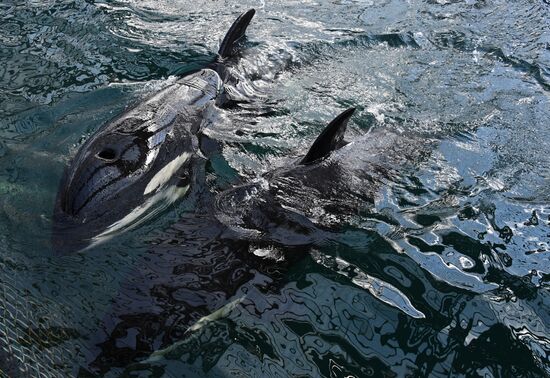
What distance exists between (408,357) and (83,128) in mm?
5456

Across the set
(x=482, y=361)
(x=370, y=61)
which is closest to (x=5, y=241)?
(x=482, y=361)

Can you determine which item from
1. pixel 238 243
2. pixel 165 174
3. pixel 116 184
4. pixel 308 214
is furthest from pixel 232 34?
pixel 238 243

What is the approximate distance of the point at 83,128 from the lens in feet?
26.8

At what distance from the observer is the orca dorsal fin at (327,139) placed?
6.76 m

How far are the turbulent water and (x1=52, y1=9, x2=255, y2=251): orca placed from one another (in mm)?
230

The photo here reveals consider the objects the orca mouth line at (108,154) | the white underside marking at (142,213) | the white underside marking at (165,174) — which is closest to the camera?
the white underside marking at (142,213)

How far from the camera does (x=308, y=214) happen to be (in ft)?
21.4

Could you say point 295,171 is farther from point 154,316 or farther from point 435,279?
point 154,316

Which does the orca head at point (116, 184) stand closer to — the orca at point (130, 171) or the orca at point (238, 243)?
the orca at point (130, 171)

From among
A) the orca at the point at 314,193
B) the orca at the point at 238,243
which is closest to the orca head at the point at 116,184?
the orca at the point at 238,243

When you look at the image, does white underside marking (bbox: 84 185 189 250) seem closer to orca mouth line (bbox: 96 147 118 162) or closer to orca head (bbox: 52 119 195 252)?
orca head (bbox: 52 119 195 252)

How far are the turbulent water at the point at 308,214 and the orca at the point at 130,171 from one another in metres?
0.23

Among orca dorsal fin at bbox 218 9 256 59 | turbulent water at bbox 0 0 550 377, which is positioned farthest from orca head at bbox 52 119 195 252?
orca dorsal fin at bbox 218 9 256 59

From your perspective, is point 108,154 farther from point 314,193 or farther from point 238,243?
point 314,193
